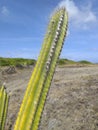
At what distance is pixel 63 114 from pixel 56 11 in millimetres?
4896

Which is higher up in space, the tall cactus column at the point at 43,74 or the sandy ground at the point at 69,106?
A: the tall cactus column at the point at 43,74

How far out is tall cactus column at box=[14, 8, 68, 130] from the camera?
331 centimetres

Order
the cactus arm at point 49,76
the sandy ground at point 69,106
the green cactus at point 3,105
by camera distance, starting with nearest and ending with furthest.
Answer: the cactus arm at point 49,76, the green cactus at point 3,105, the sandy ground at point 69,106

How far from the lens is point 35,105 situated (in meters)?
3.32

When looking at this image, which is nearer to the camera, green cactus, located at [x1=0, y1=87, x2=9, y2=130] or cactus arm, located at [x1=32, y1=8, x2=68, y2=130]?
cactus arm, located at [x1=32, y1=8, x2=68, y2=130]

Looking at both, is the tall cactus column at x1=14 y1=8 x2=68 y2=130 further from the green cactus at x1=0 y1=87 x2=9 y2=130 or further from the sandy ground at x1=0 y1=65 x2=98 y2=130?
the sandy ground at x1=0 y1=65 x2=98 y2=130

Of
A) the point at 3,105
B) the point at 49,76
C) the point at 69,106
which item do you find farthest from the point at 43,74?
the point at 69,106

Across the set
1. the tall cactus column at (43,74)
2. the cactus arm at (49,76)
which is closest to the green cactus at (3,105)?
the tall cactus column at (43,74)

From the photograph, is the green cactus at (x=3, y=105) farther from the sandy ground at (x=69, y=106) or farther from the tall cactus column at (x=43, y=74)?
the sandy ground at (x=69, y=106)

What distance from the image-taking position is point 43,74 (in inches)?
135

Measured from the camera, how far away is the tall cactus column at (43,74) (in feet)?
10.9

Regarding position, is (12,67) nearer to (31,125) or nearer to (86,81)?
(86,81)

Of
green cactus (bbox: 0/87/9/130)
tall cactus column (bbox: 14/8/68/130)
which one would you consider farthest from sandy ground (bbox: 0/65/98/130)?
tall cactus column (bbox: 14/8/68/130)

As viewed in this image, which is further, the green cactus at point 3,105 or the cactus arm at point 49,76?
the green cactus at point 3,105
